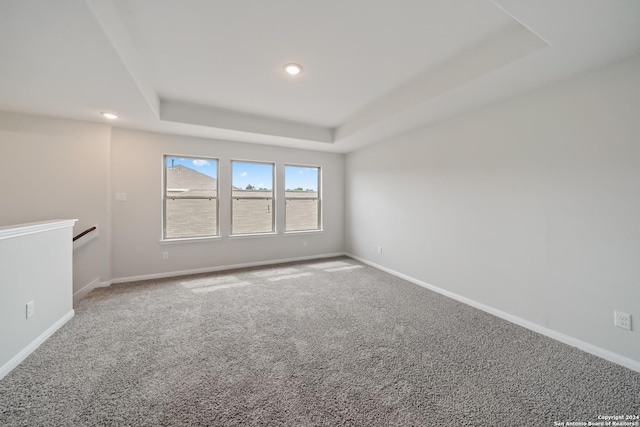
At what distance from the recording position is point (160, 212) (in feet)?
12.8

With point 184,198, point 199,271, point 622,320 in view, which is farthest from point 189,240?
point 622,320

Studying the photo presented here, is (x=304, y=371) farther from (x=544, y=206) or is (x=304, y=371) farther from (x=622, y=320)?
(x=544, y=206)

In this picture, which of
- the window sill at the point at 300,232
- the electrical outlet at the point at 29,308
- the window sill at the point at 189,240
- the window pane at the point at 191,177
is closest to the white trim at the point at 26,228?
the electrical outlet at the point at 29,308

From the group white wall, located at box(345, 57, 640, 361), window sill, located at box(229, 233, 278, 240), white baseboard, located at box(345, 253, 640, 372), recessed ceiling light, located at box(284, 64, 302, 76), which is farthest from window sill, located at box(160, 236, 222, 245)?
white baseboard, located at box(345, 253, 640, 372)

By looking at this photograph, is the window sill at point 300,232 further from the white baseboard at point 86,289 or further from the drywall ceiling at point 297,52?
the white baseboard at point 86,289

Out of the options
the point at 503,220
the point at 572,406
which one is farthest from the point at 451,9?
the point at 572,406

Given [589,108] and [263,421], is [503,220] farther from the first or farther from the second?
[263,421]

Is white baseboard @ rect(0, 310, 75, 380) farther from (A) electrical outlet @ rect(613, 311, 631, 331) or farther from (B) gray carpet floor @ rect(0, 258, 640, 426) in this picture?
(A) electrical outlet @ rect(613, 311, 631, 331)

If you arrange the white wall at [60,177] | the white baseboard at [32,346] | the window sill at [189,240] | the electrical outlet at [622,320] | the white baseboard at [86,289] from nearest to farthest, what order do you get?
the white baseboard at [32,346]
the electrical outlet at [622,320]
the white wall at [60,177]
the white baseboard at [86,289]
the window sill at [189,240]

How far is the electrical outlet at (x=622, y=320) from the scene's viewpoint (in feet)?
6.15

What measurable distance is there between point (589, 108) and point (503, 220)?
1.18m

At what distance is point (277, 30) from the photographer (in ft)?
6.40

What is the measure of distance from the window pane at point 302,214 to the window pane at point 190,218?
1.43 m

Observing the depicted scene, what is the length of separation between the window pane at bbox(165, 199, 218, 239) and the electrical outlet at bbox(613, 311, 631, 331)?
16.1 ft
